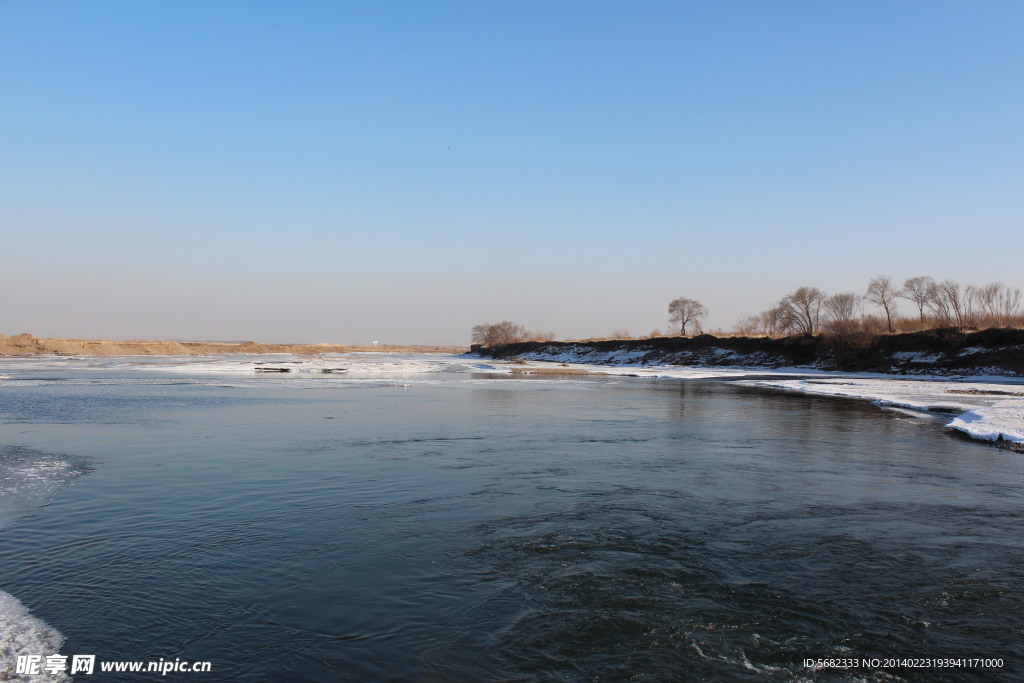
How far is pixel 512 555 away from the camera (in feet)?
20.5

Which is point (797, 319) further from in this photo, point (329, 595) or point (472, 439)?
point (329, 595)

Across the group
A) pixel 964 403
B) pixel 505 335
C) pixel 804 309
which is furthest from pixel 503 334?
pixel 964 403

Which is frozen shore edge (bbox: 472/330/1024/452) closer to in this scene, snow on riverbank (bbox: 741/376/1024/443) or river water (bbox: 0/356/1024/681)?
snow on riverbank (bbox: 741/376/1024/443)

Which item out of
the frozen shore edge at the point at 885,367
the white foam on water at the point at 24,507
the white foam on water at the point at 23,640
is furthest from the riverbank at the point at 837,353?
the white foam on water at the point at 23,640

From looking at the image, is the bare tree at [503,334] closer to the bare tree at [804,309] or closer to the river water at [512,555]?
the bare tree at [804,309]

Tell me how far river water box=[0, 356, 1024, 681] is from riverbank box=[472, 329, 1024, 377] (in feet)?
120

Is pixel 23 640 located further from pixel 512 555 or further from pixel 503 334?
pixel 503 334

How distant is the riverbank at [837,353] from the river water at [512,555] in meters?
36.6

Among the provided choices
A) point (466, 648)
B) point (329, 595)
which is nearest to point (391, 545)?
point (329, 595)

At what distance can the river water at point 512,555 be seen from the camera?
171 inches

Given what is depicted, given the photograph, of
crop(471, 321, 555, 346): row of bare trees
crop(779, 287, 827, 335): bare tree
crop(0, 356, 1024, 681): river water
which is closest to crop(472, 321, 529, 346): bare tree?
crop(471, 321, 555, 346): row of bare trees

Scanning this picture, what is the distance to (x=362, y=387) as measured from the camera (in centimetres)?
2944

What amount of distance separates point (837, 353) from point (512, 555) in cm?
5671

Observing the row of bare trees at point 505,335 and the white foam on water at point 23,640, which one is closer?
the white foam on water at point 23,640
